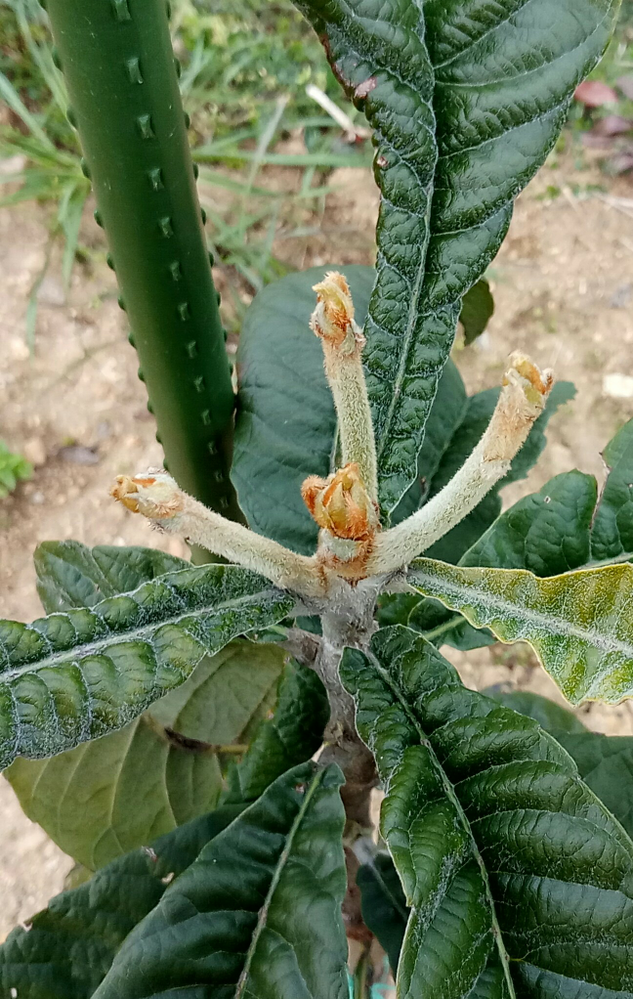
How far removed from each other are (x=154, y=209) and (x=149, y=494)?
1.09 feet

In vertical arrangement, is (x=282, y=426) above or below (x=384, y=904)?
above

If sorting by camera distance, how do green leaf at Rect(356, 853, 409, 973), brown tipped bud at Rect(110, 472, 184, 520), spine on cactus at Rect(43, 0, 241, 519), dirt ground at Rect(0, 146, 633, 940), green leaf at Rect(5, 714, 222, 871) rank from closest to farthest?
brown tipped bud at Rect(110, 472, 184, 520)
spine on cactus at Rect(43, 0, 241, 519)
green leaf at Rect(356, 853, 409, 973)
green leaf at Rect(5, 714, 222, 871)
dirt ground at Rect(0, 146, 633, 940)

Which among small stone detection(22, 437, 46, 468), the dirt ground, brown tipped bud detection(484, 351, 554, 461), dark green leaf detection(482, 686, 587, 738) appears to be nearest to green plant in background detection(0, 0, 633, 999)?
brown tipped bud detection(484, 351, 554, 461)

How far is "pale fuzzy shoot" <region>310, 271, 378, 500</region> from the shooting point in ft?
1.55

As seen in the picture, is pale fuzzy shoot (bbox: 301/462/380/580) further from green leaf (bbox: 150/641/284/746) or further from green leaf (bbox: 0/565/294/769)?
green leaf (bbox: 150/641/284/746)

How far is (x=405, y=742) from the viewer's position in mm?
585

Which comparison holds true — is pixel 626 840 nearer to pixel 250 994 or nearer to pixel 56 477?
pixel 250 994

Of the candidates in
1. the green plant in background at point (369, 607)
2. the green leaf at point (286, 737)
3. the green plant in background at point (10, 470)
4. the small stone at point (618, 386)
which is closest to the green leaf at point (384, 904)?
the green plant in background at point (369, 607)

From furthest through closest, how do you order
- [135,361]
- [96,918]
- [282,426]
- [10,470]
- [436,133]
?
[135,361] → [10,470] → [282,426] → [96,918] → [436,133]

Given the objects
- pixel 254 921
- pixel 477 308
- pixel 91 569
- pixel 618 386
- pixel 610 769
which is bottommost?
pixel 254 921

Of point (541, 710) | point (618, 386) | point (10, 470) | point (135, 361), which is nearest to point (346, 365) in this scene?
point (541, 710)

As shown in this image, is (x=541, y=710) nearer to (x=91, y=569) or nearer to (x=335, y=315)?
(x=91, y=569)

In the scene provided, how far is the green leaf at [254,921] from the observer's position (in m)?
0.57

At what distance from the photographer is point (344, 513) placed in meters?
0.45
